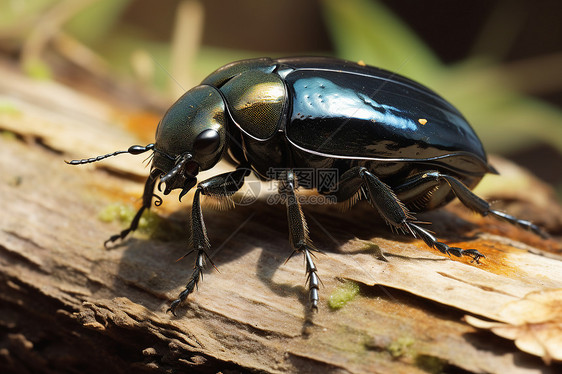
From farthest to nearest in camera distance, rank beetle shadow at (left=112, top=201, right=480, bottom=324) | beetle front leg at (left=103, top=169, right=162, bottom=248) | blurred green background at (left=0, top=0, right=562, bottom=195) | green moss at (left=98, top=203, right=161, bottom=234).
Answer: blurred green background at (left=0, top=0, right=562, bottom=195) < green moss at (left=98, top=203, right=161, bottom=234) < beetle front leg at (left=103, top=169, right=162, bottom=248) < beetle shadow at (left=112, top=201, right=480, bottom=324)

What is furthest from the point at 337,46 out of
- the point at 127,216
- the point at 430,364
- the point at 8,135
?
the point at 430,364

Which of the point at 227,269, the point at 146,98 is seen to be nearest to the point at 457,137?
the point at 227,269

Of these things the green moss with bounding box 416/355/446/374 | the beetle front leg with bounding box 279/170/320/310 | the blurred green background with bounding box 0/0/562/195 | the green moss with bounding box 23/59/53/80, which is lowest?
the green moss with bounding box 416/355/446/374

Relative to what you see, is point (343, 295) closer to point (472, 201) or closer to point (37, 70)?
point (472, 201)

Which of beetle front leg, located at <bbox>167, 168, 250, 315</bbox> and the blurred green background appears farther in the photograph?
the blurred green background

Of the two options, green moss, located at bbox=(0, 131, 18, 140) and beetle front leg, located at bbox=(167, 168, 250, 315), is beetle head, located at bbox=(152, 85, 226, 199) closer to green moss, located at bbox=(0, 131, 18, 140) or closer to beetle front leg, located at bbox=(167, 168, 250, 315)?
beetle front leg, located at bbox=(167, 168, 250, 315)

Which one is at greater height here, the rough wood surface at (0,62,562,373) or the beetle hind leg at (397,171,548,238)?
the beetle hind leg at (397,171,548,238)

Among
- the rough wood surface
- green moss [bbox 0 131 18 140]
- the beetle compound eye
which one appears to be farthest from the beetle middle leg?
green moss [bbox 0 131 18 140]

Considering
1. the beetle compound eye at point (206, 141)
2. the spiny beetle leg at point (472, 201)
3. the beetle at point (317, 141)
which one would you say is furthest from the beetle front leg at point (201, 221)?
the spiny beetle leg at point (472, 201)
